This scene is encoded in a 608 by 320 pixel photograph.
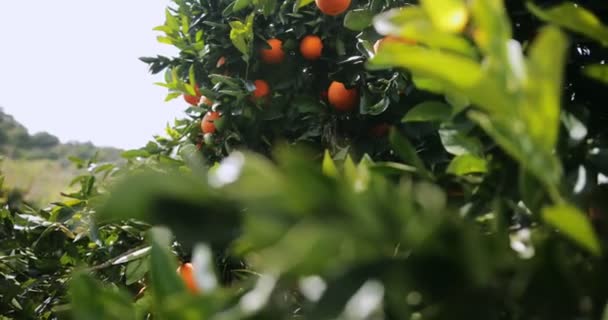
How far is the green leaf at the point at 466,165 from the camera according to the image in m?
0.39

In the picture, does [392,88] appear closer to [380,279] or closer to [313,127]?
[313,127]

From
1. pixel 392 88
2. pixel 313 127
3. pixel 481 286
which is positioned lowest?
pixel 313 127

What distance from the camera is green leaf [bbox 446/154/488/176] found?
0.39 meters

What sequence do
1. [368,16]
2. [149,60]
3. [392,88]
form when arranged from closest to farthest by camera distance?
[368,16] < [392,88] < [149,60]

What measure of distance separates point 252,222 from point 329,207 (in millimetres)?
27

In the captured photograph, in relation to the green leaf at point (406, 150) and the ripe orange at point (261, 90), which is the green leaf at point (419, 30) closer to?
the green leaf at point (406, 150)

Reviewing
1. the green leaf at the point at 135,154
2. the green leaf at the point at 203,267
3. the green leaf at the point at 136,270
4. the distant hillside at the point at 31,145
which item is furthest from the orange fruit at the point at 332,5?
the distant hillside at the point at 31,145

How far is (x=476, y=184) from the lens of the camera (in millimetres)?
369

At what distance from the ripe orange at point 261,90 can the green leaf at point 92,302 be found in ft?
3.19

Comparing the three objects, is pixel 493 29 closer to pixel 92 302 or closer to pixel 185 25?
pixel 92 302

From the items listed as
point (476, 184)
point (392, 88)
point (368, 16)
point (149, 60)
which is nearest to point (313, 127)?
point (392, 88)

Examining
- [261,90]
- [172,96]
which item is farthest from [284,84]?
[172,96]

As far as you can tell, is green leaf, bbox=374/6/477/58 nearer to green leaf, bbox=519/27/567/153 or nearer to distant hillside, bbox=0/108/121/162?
green leaf, bbox=519/27/567/153

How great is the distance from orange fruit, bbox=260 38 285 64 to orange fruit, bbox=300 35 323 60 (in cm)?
5
